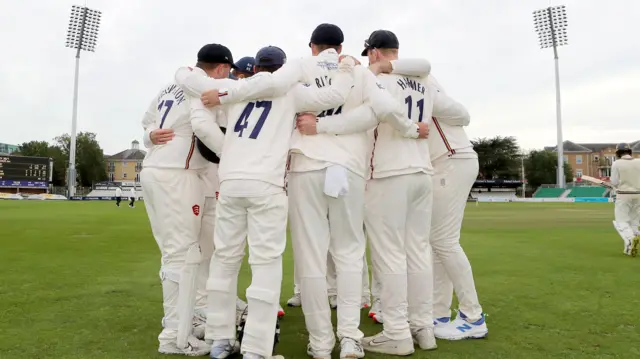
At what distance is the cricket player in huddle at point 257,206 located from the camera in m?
3.33

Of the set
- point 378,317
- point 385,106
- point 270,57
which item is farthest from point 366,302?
point 270,57

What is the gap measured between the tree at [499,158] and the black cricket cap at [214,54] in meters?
82.7

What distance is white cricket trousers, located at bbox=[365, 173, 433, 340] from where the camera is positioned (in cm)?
372

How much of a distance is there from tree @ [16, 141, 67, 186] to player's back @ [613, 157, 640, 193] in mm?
94828

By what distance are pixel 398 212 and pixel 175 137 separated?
188cm

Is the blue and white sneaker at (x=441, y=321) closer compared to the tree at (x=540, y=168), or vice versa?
the blue and white sneaker at (x=441, y=321)

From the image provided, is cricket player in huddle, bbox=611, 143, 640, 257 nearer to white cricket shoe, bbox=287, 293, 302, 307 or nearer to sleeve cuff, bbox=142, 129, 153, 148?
white cricket shoe, bbox=287, 293, 302, 307

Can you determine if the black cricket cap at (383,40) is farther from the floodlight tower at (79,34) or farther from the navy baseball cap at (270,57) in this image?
the floodlight tower at (79,34)

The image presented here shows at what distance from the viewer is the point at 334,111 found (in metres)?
3.72

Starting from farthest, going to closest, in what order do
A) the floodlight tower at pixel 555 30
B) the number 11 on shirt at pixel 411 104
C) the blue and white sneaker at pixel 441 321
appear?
1. the floodlight tower at pixel 555 30
2. the blue and white sneaker at pixel 441 321
3. the number 11 on shirt at pixel 411 104

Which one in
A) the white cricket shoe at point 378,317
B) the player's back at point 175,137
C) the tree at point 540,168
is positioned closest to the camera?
the player's back at point 175,137

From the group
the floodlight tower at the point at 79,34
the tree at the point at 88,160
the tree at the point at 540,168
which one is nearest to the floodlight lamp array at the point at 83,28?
the floodlight tower at the point at 79,34

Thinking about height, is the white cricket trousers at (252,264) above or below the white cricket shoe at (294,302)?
above

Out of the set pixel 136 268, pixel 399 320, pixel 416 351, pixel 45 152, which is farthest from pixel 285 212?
pixel 45 152
